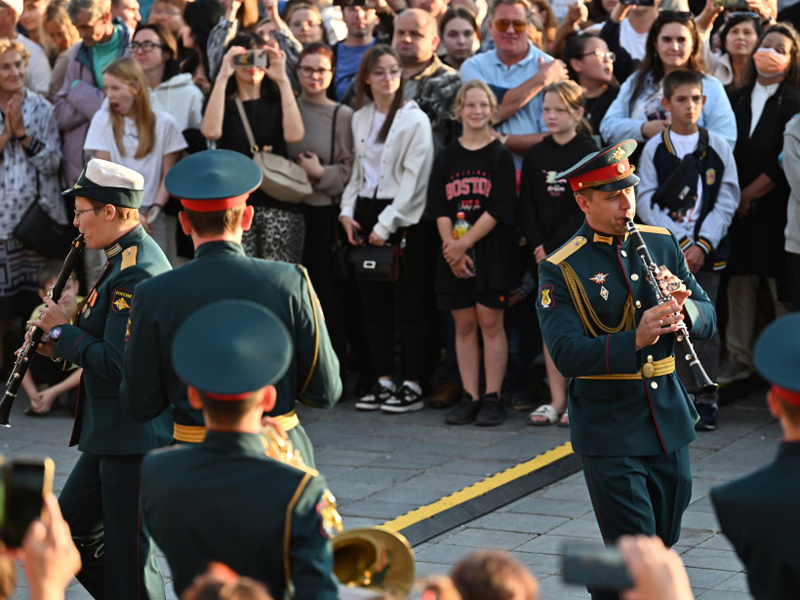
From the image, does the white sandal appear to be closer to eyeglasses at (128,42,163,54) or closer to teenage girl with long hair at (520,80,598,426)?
teenage girl with long hair at (520,80,598,426)

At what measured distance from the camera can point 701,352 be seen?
934 cm

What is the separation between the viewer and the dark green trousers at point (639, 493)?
541 cm

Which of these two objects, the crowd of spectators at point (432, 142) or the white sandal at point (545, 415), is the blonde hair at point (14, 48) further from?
the white sandal at point (545, 415)

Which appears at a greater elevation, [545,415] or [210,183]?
[210,183]

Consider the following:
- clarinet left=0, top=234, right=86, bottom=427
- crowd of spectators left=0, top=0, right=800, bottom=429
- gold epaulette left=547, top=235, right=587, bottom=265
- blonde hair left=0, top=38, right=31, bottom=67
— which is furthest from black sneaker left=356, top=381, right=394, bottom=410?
gold epaulette left=547, top=235, right=587, bottom=265

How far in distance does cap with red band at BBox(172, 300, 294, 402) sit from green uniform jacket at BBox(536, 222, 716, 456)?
6.51ft

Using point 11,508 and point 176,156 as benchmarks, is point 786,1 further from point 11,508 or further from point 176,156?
point 11,508

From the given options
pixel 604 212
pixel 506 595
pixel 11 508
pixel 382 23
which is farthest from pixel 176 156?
pixel 506 595

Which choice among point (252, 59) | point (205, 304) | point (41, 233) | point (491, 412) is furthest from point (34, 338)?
point (41, 233)

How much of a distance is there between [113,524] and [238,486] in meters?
2.09

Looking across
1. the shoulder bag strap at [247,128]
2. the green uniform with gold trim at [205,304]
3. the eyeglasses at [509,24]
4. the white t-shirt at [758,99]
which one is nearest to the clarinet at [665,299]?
the green uniform with gold trim at [205,304]

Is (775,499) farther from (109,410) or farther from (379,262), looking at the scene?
(379,262)

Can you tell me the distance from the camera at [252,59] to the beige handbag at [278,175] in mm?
298

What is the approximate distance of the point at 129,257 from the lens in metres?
5.67
